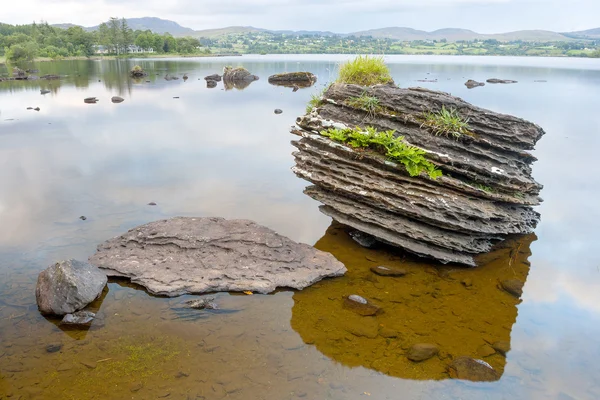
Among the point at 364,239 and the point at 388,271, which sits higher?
the point at 364,239

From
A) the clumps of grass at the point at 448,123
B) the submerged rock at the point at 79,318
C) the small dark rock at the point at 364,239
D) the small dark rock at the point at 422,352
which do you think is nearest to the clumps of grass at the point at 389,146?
the clumps of grass at the point at 448,123

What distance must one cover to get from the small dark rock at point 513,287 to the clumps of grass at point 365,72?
1120cm

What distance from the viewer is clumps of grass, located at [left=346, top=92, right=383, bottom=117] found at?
16.0 meters

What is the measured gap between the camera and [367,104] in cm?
1612

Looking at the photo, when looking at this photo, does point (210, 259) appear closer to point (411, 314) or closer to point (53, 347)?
point (53, 347)

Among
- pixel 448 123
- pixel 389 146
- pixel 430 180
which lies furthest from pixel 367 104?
pixel 430 180

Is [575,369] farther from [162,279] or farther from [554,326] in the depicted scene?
[162,279]

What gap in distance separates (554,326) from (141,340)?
10174 mm

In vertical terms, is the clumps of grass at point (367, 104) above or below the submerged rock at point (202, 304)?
above

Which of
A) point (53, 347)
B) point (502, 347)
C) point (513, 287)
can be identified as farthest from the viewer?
point (513, 287)

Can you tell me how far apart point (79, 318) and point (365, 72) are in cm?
1655

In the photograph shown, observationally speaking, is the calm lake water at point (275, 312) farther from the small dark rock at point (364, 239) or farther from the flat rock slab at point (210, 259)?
the flat rock slab at point (210, 259)

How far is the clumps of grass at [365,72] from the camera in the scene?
20.2m

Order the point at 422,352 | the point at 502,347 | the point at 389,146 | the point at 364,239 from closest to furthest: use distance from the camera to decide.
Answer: the point at 422,352
the point at 502,347
the point at 389,146
the point at 364,239
